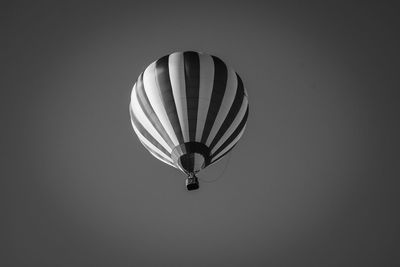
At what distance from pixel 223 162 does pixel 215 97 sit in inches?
132

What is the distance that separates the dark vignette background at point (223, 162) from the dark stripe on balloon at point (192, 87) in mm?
2952

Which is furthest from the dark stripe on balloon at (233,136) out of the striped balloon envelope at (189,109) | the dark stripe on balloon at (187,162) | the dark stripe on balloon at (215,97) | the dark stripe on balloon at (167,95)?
the dark stripe on balloon at (167,95)

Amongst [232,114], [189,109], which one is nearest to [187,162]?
[189,109]

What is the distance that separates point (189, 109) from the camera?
7.57 meters

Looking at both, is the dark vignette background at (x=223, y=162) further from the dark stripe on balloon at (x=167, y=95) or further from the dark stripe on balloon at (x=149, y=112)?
the dark stripe on balloon at (x=167, y=95)

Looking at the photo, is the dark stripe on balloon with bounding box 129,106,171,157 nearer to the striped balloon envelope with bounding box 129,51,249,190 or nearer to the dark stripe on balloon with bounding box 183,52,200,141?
the striped balloon envelope with bounding box 129,51,249,190

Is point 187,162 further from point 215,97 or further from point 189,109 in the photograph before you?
point 215,97

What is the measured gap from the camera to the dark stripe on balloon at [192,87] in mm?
7543

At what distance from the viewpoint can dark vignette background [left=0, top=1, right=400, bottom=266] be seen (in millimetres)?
11039

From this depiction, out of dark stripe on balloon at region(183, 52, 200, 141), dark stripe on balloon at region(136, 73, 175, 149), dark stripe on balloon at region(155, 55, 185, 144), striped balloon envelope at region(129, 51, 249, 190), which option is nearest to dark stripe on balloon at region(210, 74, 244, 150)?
striped balloon envelope at region(129, 51, 249, 190)

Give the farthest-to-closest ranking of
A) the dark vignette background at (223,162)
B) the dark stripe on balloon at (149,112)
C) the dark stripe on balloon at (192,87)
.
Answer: the dark vignette background at (223,162), the dark stripe on balloon at (149,112), the dark stripe on balloon at (192,87)
